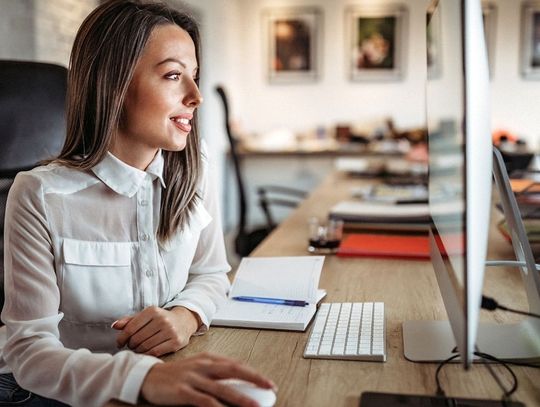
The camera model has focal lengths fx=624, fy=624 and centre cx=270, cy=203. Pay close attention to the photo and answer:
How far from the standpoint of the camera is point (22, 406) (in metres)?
1.08

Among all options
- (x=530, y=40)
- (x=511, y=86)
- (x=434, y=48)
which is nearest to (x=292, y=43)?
(x=511, y=86)

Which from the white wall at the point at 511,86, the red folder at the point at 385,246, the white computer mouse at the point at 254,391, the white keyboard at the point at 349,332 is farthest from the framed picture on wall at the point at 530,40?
the white computer mouse at the point at 254,391

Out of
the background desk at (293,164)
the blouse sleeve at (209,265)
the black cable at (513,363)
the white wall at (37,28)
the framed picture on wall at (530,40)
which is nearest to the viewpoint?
the black cable at (513,363)

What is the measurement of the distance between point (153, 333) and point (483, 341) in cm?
51

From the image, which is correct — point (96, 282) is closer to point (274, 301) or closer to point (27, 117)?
point (274, 301)

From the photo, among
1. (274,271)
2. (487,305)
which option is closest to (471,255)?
(487,305)

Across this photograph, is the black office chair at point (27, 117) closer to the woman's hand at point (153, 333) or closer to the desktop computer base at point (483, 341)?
the woman's hand at point (153, 333)

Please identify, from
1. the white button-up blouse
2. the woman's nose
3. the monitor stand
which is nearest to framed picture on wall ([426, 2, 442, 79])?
the monitor stand

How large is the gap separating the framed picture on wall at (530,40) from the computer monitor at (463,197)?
5.23 metres

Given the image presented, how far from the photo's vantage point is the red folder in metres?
1.61

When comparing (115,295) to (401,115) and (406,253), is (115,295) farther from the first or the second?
(401,115)

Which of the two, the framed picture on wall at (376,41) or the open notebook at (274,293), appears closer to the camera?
the open notebook at (274,293)

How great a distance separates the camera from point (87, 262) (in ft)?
3.47

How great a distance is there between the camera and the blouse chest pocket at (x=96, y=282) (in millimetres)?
1050
